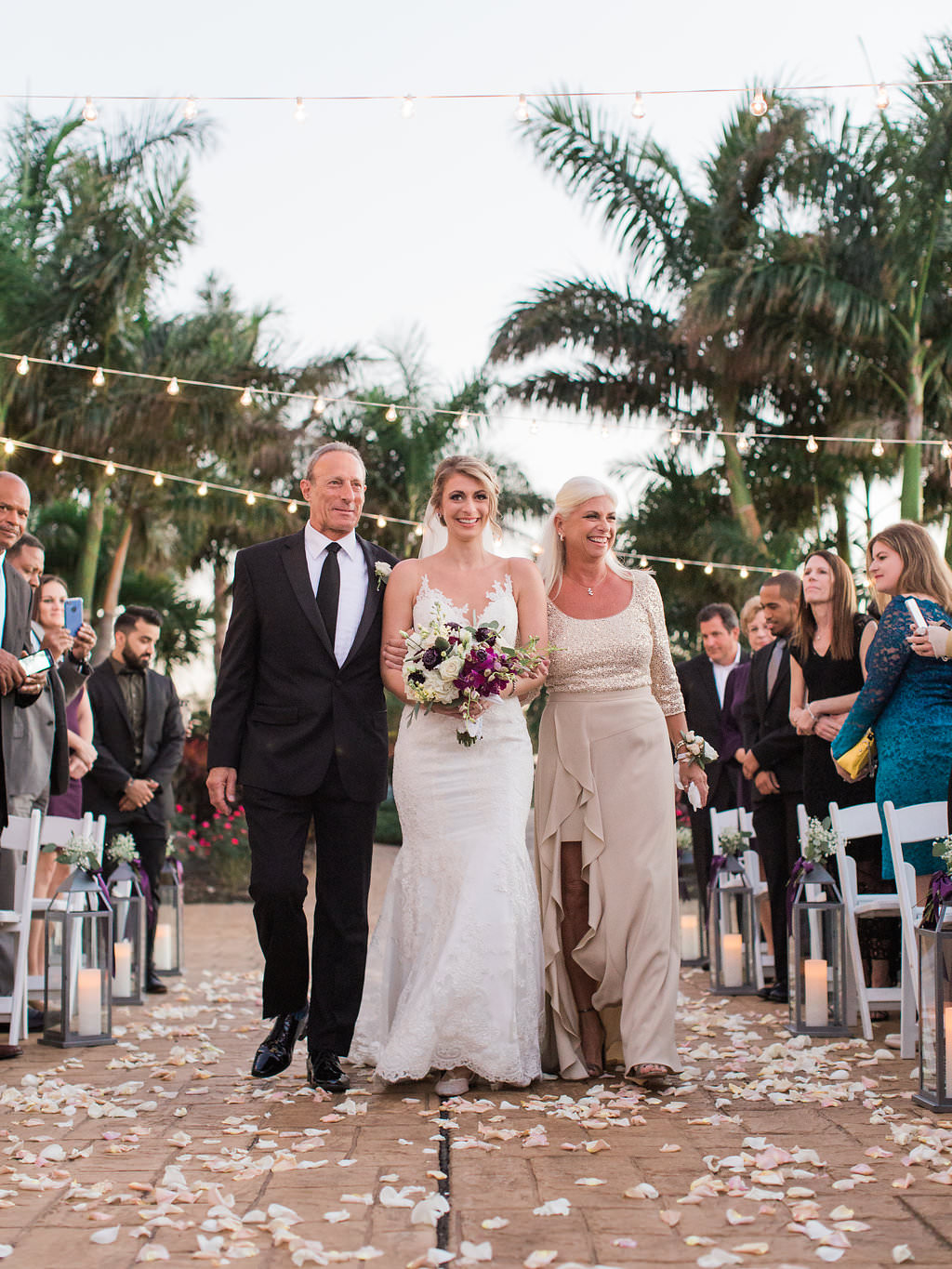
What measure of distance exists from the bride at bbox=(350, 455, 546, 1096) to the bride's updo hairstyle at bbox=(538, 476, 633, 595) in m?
0.26

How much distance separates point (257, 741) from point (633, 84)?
253 inches

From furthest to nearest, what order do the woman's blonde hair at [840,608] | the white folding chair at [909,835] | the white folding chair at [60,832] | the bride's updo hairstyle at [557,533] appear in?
1. the woman's blonde hair at [840,608]
2. the white folding chair at [60,832]
3. the bride's updo hairstyle at [557,533]
4. the white folding chair at [909,835]

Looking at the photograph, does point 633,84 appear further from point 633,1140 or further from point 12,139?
point 12,139

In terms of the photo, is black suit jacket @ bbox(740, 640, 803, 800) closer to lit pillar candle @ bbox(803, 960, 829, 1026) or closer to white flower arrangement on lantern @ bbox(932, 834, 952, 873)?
lit pillar candle @ bbox(803, 960, 829, 1026)

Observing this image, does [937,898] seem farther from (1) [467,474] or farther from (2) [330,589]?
(2) [330,589]

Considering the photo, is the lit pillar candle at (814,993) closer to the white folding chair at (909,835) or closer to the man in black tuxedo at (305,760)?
the white folding chair at (909,835)

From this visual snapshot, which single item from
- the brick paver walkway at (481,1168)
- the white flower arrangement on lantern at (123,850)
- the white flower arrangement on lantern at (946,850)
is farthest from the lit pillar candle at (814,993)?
the white flower arrangement on lantern at (123,850)

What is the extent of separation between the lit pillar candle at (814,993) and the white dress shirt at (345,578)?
2494 millimetres

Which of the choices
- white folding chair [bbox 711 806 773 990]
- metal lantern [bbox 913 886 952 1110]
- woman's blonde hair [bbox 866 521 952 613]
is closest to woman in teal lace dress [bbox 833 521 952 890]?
woman's blonde hair [bbox 866 521 952 613]

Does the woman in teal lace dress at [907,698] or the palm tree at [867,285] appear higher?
the palm tree at [867,285]

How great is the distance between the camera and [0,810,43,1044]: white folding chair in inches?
218

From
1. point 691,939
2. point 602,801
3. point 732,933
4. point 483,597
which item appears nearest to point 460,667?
point 483,597

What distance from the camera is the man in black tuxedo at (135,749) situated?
307 inches

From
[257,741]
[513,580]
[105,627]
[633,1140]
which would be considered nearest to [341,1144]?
[633,1140]
